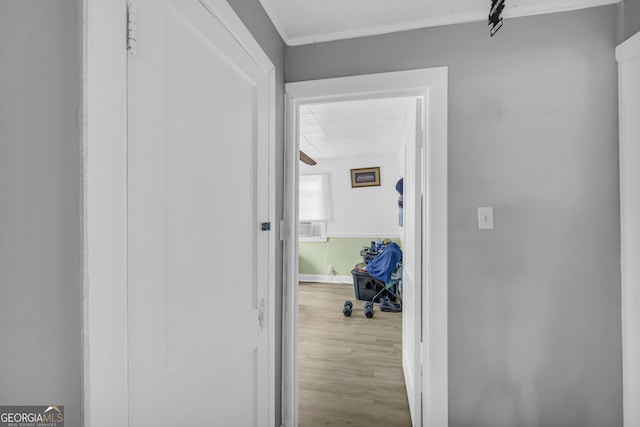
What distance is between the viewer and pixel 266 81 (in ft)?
4.47

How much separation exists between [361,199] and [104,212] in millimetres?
4700

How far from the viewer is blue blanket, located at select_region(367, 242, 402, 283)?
3.58 m

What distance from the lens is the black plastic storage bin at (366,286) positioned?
397 cm

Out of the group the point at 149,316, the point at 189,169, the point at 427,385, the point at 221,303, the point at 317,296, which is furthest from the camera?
the point at 317,296

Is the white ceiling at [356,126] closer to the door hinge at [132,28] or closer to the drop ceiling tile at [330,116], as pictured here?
the drop ceiling tile at [330,116]

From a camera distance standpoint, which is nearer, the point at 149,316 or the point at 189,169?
the point at 149,316

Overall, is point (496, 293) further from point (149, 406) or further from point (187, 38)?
point (187, 38)

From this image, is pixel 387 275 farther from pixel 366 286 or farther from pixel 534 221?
pixel 534 221

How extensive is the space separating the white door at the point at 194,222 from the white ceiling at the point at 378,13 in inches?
17.6

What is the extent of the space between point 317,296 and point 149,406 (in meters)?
3.81

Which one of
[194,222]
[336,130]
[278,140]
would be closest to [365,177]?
[336,130]
